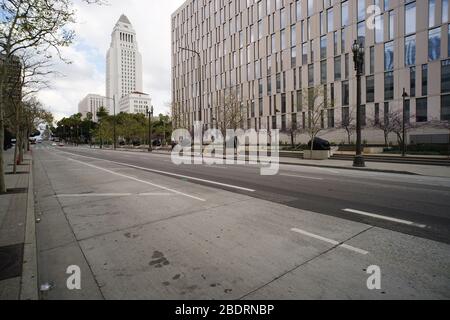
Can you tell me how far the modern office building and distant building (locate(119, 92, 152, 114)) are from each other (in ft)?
276

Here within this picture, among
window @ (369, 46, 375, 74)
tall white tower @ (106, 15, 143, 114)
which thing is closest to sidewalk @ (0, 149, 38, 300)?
window @ (369, 46, 375, 74)

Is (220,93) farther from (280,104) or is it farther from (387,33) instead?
(387,33)

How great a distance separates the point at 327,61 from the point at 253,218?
41078 mm

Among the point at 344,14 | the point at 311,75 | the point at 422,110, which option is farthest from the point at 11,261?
the point at 344,14

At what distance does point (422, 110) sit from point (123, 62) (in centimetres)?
14618

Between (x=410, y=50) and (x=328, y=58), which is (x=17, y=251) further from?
(x=328, y=58)

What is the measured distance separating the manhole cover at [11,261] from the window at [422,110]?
39.1 meters

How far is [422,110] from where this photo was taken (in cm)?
3334

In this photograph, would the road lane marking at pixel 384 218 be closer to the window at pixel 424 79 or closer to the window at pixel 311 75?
the window at pixel 424 79

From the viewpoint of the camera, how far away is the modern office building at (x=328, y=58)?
32500 millimetres

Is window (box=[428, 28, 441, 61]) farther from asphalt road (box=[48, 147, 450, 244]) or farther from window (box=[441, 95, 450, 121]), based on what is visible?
asphalt road (box=[48, 147, 450, 244])

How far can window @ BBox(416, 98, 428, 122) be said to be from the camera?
33.0 meters

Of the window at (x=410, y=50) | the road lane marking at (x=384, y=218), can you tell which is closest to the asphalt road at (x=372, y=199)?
the road lane marking at (x=384, y=218)
